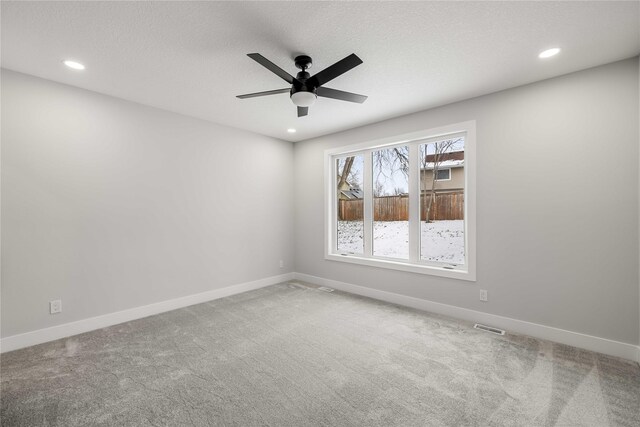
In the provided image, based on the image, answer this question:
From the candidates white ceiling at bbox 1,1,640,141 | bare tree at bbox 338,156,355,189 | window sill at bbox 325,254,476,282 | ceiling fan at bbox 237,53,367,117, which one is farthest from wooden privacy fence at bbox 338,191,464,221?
ceiling fan at bbox 237,53,367,117

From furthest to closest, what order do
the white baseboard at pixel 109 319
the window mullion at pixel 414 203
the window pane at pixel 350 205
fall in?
the window pane at pixel 350 205 → the window mullion at pixel 414 203 → the white baseboard at pixel 109 319

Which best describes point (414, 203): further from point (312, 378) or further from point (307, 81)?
point (312, 378)

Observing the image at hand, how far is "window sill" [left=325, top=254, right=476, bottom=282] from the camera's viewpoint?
3.40m

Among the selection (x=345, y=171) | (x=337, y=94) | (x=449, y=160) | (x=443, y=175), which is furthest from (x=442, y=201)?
(x=337, y=94)

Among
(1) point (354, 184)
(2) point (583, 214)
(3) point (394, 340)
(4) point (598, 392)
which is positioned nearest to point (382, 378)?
(3) point (394, 340)

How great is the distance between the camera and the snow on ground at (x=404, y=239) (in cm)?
361

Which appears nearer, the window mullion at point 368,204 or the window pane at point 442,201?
the window pane at point 442,201

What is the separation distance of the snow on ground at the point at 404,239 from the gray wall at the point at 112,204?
154cm

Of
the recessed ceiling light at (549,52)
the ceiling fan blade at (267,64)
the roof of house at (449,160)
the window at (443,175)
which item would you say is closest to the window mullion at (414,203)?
the roof of house at (449,160)

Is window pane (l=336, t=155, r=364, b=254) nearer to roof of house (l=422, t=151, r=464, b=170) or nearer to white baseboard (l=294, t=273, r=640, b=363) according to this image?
white baseboard (l=294, t=273, r=640, b=363)

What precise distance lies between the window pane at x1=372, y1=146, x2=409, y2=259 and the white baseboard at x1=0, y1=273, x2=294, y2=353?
2238mm

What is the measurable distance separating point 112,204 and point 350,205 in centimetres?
331

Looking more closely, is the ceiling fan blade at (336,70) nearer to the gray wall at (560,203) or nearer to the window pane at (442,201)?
the gray wall at (560,203)

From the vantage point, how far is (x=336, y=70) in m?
2.12
